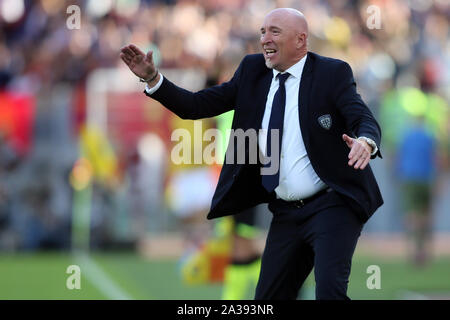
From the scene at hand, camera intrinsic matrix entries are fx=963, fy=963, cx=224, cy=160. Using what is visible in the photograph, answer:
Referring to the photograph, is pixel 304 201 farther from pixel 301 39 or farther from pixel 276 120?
pixel 301 39

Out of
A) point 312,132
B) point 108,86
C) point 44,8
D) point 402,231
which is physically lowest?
point 402,231

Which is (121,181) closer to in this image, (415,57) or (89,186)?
(89,186)

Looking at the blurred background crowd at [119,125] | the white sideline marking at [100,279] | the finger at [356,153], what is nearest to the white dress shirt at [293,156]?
the finger at [356,153]

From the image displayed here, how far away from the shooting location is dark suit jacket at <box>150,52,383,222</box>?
247 inches

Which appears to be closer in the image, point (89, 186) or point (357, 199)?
point (357, 199)

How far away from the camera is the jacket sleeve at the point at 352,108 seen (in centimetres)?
611

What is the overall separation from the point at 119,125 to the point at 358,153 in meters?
11.4

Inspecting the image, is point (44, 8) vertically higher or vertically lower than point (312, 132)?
higher

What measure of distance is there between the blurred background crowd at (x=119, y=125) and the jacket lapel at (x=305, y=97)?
7748 millimetres

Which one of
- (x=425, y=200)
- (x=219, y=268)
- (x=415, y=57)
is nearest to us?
(x=219, y=268)

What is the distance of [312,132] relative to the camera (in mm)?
6297
